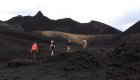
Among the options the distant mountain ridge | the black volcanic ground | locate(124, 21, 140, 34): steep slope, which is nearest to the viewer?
the black volcanic ground

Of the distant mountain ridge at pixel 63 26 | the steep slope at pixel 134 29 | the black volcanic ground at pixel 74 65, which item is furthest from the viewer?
the distant mountain ridge at pixel 63 26

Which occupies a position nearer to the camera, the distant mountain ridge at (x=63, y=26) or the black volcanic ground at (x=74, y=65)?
the black volcanic ground at (x=74, y=65)

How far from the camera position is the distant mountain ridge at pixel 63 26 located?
79.0 meters

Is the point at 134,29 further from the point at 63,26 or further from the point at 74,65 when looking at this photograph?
the point at 74,65

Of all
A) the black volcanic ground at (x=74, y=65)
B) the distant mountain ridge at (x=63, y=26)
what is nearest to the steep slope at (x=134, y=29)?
the distant mountain ridge at (x=63, y=26)

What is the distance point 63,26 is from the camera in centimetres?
8225

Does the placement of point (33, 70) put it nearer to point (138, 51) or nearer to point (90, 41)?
point (138, 51)

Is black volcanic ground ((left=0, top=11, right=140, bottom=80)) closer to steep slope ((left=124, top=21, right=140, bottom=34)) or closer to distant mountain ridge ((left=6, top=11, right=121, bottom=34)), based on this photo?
steep slope ((left=124, top=21, right=140, bottom=34))

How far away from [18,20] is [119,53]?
51560 millimetres

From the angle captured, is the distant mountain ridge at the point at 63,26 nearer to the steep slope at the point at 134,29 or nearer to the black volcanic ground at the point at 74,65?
the steep slope at the point at 134,29

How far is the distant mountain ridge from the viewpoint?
259 feet

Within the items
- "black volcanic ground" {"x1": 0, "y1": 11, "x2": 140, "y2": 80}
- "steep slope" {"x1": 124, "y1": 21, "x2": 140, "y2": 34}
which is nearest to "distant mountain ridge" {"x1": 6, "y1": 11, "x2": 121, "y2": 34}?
"steep slope" {"x1": 124, "y1": 21, "x2": 140, "y2": 34}

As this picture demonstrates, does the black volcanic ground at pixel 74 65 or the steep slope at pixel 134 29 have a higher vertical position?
the steep slope at pixel 134 29

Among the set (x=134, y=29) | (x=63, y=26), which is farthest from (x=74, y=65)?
(x=63, y=26)
